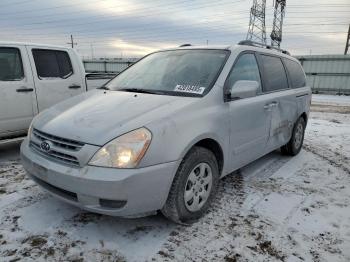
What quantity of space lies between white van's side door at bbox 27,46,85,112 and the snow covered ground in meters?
1.47

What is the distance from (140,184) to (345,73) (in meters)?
18.6

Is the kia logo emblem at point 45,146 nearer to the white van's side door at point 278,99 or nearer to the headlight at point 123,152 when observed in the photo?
the headlight at point 123,152

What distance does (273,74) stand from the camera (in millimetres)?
4645

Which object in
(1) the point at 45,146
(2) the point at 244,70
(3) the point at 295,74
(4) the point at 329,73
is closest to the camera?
(1) the point at 45,146

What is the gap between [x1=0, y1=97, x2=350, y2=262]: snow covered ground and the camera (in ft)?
8.81

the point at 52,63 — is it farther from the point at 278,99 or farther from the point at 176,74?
the point at 278,99

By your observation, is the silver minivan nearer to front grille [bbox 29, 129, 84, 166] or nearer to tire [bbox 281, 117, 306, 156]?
front grille [bbox 29, 129, 84, 166]

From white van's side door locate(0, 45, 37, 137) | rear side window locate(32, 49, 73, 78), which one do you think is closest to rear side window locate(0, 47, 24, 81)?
white van's side door locate(0, 45, 37, 137)

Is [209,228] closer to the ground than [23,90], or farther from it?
closer to the ground

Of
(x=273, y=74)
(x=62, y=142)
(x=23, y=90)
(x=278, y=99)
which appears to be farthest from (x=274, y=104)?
(x=23, y=90)

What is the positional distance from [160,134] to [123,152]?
0.34 meters

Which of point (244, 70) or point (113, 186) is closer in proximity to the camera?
point (113, 186)

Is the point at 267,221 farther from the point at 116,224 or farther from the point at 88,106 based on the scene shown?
the point at 88,106

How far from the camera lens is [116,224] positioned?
3.11 meters
